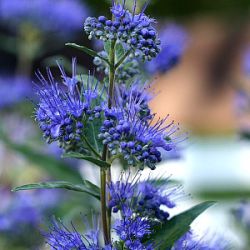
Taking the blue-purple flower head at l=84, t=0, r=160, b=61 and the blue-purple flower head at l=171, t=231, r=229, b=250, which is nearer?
the blue-purple flower head at l=84, t=0, r=160, b=61

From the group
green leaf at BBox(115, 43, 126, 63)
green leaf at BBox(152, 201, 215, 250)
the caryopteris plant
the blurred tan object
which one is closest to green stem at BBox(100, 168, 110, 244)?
the caryopteris plant

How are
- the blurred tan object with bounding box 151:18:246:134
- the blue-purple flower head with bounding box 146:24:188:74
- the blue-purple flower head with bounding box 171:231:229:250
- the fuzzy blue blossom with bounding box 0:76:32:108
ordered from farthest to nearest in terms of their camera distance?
the blurred tan object with bounding box 151:18:246:134, the fuzzy blue blossom with bounding box 0:76:32:108, the blue-purple flower head with bounding box 146:24:188:74, the blue-purple flower head with bounding box 171:231:229:250

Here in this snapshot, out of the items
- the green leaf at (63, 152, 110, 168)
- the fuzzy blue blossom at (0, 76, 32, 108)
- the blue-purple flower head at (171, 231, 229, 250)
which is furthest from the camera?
the fuzzy blue blossom at (0, 76, 32, 108)

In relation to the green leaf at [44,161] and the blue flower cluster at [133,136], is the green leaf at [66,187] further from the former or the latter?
the green leaf at [44,161]

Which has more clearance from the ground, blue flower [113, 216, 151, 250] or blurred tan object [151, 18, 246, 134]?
blurred tan object [151, 18, 246, 134]

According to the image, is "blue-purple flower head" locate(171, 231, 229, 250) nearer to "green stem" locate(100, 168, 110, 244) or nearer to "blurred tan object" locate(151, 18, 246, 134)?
"green stem" locate(100, 168, 110, 244)

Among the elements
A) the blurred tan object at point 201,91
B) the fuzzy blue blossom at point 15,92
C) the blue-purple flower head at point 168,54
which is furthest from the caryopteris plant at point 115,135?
the blurred tan object at point 201,91

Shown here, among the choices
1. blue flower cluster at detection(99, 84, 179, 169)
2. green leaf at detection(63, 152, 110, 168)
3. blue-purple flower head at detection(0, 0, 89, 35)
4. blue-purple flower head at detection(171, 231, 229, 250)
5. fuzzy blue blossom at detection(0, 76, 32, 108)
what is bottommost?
blue-purple flower head at detection(171, 231, 229, 250)
